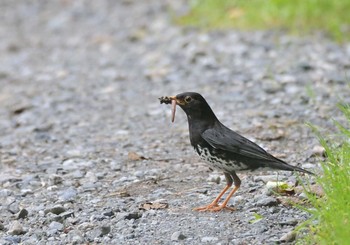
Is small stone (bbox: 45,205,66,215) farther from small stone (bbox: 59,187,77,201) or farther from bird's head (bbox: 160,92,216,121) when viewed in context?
bird's head (bbox: 160,92,216,121)

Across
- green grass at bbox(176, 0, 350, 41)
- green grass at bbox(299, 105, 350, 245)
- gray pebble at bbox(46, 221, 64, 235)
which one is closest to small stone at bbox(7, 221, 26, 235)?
gray pebble at bbox(46, 221, 64, 235)

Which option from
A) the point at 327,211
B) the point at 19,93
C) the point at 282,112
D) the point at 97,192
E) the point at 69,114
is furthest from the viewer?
the point at 19,93

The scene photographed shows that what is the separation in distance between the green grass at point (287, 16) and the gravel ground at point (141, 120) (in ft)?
1.15

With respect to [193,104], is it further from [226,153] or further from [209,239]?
[209,239]

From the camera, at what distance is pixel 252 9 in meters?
13.6

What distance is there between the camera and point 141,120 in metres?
9.73

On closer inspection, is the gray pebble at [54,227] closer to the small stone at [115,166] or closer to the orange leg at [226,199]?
the orange leg at [226,199]

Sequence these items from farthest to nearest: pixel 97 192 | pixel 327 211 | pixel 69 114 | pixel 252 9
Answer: pixel 252 9 → pixel 69 114 → pixel 97 192 → pixel 327 211

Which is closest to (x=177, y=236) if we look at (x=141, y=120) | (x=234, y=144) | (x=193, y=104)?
(x=234, y=144)

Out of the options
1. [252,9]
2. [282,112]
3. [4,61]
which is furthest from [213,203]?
[4,61]

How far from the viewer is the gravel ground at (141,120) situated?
5.98 m

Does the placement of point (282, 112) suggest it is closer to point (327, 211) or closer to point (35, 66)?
point (327, 211)

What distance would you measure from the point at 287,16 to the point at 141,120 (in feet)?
14.0

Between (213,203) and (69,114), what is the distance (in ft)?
15.6
